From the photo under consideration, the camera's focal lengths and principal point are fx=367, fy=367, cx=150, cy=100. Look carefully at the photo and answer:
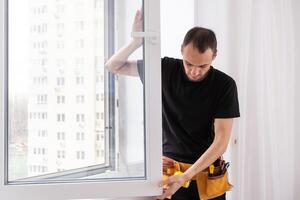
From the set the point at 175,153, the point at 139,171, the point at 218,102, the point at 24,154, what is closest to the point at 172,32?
the point at 218,102

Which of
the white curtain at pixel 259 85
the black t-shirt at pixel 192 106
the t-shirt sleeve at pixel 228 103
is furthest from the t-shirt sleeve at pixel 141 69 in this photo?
the white curtain at pixel 259 85

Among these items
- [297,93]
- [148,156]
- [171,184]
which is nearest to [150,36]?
[148,156]

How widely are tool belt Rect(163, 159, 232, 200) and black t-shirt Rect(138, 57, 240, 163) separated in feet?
0.15

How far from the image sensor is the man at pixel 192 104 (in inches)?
57.3

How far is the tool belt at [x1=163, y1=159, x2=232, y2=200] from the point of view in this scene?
1.52 metres

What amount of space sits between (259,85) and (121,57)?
86 cm

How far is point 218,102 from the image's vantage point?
1.53m

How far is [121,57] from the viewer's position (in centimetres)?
146

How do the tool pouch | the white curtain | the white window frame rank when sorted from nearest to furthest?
the white window frame → the tool pouch → the white curtain

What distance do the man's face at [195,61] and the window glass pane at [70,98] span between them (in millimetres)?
186

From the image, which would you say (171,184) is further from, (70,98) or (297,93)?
(297,93)

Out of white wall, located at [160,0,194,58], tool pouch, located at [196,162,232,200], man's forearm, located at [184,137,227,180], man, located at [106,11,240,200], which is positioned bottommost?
tool pouch, located at [196,162,232,200]

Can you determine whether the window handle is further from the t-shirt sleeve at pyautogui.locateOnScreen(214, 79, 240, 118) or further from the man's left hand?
the man's left hand

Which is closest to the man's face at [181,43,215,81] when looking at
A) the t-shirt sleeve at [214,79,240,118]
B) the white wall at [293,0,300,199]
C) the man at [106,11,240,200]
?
the man at [106,11,240,200]
